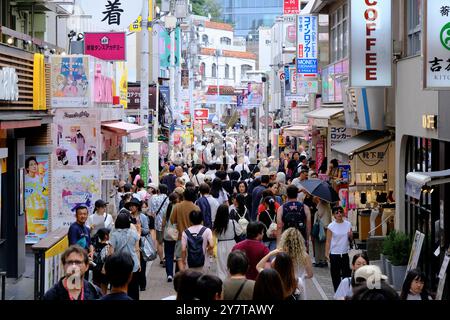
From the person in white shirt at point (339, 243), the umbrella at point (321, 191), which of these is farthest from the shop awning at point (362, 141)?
the person in white shirt at point (339, 243)

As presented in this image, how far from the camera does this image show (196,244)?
13.9m

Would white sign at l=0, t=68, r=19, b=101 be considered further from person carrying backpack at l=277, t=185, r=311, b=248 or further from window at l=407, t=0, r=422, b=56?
window at l=407, t=0, r=422, b=56

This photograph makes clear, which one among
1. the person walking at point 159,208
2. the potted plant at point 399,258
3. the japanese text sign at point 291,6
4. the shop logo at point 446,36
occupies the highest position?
the japanese text sign at point 291,6

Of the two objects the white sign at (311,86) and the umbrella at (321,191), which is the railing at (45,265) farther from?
the white sign at (311,86)

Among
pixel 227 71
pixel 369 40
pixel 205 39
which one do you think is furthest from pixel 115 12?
pixel 227 71

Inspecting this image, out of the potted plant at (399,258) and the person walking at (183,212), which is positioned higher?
the person walking at (183,212)

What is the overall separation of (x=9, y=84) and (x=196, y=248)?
4601 millimetres

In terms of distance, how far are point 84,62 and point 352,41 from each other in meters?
6.01

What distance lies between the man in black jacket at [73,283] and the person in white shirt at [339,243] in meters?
6.65

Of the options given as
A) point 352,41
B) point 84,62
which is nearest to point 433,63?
point 352,41

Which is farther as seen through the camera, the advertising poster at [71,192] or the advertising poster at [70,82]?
the advertising poster at [70,82]

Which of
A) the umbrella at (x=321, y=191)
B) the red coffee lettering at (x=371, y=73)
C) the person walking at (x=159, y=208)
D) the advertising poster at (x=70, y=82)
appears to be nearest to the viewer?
the person walking at (x=159, y=208)

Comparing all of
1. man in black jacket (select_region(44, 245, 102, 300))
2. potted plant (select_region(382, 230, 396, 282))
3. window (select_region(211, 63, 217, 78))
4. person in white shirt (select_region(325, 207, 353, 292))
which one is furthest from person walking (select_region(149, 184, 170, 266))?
window (select_region(211, 63, 217, 78))

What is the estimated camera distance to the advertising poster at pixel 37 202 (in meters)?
20.8
